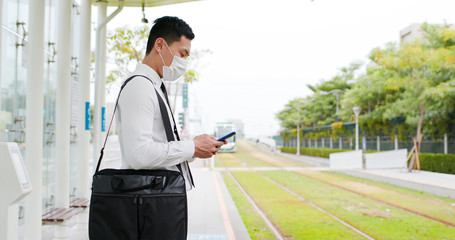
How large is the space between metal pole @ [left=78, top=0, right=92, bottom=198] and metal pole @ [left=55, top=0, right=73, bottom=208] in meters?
0.60

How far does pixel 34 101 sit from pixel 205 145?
114 inches

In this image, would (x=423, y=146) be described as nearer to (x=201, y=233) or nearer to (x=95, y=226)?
(x=201, y=233)

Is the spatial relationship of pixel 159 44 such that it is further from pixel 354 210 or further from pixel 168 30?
pixel 354 210

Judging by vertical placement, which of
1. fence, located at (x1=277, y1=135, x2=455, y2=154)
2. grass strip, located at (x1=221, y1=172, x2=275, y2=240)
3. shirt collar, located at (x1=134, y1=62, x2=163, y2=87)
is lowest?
grass strip, located at (x1=221, y1=172, x2=275, y2=240)

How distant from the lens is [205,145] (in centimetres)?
158

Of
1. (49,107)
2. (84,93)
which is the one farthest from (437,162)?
(49,107)

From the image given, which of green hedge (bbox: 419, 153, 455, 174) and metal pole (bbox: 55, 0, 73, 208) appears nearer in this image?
metal pole (bbox: 55, 0, 73, 208)

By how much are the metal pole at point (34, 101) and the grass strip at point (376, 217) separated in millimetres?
4735

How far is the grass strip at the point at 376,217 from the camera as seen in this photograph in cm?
643

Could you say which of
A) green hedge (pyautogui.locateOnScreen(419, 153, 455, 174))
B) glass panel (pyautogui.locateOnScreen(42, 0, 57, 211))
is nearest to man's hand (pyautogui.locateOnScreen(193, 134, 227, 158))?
glass panel (pyautogui.locateOnScreen(42, 0, 57, 211))

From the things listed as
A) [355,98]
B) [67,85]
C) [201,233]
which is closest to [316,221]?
[201,233]

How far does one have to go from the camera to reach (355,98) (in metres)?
24.6

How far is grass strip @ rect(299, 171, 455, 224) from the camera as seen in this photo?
8.27m

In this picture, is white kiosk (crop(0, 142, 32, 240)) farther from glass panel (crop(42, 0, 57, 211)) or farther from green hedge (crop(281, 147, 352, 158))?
green hedge (crop(281, 147, 352, 158))
